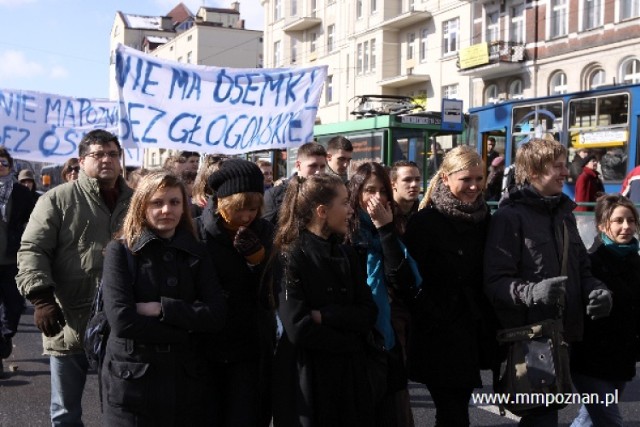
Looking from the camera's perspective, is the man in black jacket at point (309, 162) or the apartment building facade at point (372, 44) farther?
the apartment building facade at point (372, 44)

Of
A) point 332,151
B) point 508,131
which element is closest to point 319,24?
point 508,131

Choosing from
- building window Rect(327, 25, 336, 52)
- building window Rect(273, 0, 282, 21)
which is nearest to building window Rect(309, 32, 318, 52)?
building window Rect(327, 25, 336, 52)

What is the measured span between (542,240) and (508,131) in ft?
47.6

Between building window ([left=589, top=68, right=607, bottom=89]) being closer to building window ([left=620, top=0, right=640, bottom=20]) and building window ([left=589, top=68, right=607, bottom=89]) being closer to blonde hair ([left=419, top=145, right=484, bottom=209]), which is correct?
building window ([left=620, top=0, right=640, bottom=20])

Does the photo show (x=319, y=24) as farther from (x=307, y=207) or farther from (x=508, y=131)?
(x=307, y=207)

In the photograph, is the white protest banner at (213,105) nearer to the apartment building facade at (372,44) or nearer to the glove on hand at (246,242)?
the glove on hand at (246,242)

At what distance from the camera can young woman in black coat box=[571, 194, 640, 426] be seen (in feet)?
14.1

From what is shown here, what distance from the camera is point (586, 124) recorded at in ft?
52.3

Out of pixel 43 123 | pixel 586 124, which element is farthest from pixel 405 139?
pixel 43 123

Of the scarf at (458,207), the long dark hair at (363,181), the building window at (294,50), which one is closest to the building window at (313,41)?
the building window at (294,50)

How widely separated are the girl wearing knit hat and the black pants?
0.90 meters

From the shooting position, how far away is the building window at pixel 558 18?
31.7 meters

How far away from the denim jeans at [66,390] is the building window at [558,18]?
30291 millimetres

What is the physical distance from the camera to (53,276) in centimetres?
439
